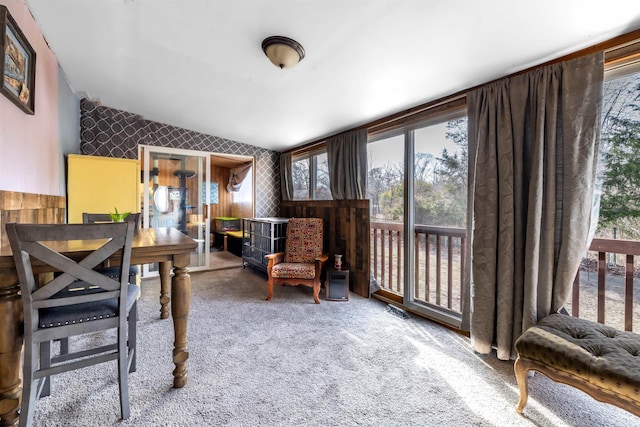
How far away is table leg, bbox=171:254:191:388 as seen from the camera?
1.61 metres

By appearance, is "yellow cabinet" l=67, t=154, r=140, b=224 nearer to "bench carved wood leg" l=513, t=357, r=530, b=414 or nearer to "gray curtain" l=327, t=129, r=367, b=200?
"gray curtain" l=327, t=129, r=367, b=200

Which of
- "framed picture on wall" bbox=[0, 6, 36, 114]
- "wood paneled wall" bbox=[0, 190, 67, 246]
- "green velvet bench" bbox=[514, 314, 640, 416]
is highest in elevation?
"framed picture on wall" bbox=[0, 6, 36, 114]

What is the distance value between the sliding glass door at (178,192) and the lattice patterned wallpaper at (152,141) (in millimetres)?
146

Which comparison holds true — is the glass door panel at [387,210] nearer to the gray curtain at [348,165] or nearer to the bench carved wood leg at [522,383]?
the gray curtain at [348,165]

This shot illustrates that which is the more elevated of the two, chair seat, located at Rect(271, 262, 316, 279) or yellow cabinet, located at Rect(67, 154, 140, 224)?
yellow cabinet, located at Rect(67, 154, 140, 224)

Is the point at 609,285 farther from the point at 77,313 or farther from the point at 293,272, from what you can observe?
the point at 77,313

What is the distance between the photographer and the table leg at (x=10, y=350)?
1.19 m

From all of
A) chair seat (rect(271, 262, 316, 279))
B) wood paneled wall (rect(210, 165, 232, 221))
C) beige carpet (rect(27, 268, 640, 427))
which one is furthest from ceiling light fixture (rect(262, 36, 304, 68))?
wood paneled wall (rect(210, 165, 232, 221))

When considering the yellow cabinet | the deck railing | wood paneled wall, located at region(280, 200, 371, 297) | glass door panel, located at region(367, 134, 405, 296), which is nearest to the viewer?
the deck railing

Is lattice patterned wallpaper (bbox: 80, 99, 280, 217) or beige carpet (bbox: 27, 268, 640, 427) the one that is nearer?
beige carpet (bbox: 27, 268, 640, 427)

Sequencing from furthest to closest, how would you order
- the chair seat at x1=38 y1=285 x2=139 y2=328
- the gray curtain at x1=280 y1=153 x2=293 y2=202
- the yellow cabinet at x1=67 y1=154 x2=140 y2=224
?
1. the gray curtain at x1=280 y1=153 x2=293 y2=202
2. the yellow cabinet at x1=67 y1=154 x2=140 y2=224
3. the chair seat at x1=38 y1=285 x2=139 y2=328

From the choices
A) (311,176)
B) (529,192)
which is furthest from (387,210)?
(311,176)

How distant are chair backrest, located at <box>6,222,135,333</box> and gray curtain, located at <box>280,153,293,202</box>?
3.51 m

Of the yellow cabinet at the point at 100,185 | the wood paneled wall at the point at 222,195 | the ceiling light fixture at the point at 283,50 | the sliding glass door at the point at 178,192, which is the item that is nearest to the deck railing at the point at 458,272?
the ceiling light fixture at the point at 283,50
